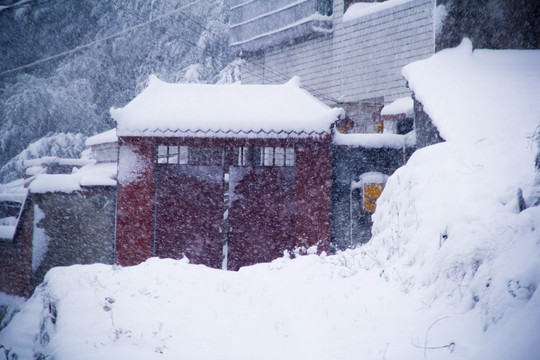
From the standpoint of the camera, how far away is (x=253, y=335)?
12.2 feet

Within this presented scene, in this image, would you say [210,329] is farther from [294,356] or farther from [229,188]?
[229,188]

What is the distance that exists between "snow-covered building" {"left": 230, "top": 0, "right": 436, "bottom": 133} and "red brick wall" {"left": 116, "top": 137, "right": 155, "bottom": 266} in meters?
7.35

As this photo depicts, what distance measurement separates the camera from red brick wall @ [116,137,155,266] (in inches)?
364

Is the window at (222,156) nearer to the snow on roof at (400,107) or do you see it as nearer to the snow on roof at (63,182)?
the snow on roof at (63,182)

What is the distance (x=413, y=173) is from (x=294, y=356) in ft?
10.7

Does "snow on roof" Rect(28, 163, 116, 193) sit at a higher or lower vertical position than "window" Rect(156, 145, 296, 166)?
lower

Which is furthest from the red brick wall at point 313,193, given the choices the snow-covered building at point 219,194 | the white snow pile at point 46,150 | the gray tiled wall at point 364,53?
the white snow pile at point 46,150

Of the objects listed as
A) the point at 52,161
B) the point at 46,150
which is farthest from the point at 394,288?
the point at 46,150

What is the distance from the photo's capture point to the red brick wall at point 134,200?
926cm

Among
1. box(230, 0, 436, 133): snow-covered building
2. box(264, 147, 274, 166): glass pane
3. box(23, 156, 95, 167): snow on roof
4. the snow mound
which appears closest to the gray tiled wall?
box(230, 0, 436, 133): snow-covered building

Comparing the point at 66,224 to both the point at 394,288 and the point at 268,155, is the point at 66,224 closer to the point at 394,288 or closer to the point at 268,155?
the point at 268,155

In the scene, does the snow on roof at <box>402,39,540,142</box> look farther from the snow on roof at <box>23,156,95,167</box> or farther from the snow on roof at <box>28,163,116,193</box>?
the snow on roof at <box>23,156,95,167</box>

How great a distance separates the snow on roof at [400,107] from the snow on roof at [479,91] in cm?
361

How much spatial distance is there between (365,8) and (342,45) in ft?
4.87
